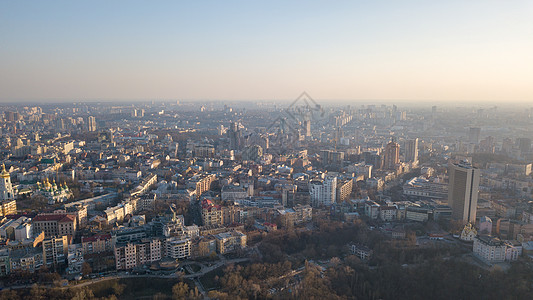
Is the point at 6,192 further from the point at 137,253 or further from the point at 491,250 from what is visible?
the point at 491,250

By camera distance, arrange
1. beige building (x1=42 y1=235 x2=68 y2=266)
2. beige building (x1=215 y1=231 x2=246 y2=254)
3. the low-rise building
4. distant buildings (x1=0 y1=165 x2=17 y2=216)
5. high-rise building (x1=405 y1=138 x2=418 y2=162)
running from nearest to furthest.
A: beige building (x1=42 y1=235 x2=68 y2=266)
the low-rise building
beige building (x1=215 y1=231 x2=246 y2=254)
distant buildings (x1=0 y1=165 x2=17 y2=216)
high-rise building (x1=405 y1=138 x2=418 y2=162)

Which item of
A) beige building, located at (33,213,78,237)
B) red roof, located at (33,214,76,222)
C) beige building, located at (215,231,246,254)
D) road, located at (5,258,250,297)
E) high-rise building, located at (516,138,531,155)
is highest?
high-rise building, located at (516,138,531,155)

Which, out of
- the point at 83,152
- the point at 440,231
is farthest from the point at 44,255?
the point at 83,152

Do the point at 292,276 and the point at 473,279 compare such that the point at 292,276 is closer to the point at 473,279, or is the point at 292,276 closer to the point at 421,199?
the point at 473,279

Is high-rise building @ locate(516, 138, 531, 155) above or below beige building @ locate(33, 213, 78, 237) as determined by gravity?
above

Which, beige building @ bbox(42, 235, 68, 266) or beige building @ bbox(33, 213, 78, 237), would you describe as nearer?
beige building @ bbox(42, 235, 68, 266)

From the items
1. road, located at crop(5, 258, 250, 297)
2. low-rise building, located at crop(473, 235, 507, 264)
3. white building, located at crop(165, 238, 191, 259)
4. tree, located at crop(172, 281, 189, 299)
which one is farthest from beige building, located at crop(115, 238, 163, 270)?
low-rise building, located at crop(473, 235, 507, 264)

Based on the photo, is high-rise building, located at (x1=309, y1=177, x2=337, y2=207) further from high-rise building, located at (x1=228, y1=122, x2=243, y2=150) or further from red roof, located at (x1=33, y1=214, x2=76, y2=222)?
high-rise building, located at (x1=228, y1=122, x2=243, y2=150)
